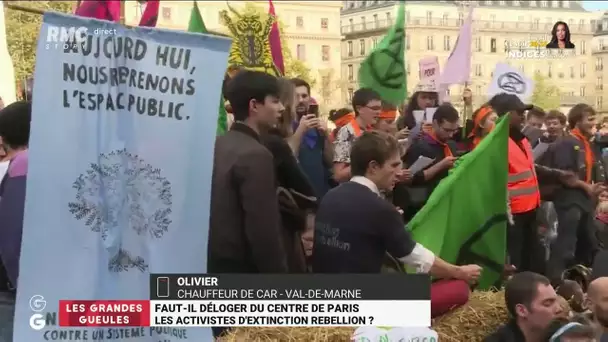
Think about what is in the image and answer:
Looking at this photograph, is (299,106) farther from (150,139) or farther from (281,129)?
(150,139)

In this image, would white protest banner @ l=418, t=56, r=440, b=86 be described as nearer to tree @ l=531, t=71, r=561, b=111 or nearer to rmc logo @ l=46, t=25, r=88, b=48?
rmc logo @ l=46, t=25, r=88, b=48

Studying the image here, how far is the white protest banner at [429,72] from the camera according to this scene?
1228 cm

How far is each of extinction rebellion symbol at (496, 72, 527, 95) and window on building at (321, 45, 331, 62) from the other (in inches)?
3426

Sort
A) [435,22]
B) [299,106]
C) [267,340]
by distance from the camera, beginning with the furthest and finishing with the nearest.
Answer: [435,22] < [299,106] < [267,340]

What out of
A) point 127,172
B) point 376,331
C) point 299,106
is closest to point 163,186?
point 127,172

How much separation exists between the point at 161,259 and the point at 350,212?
95cm

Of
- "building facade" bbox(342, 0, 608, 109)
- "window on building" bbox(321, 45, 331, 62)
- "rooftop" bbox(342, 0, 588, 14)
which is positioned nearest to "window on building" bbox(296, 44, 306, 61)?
"window on building" bbox(321, 45, 331, 62)

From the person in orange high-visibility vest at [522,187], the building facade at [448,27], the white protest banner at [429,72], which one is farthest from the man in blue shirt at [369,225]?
the building facade at [448,27]

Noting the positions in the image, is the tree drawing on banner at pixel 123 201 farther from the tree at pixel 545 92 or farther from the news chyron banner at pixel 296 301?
the tree at pixel 545 92

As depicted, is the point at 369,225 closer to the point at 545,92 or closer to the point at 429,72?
the point at 429,72

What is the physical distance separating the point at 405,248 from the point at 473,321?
2.45ft

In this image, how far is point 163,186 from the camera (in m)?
4.57

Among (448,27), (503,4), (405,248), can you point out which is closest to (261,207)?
(405,248)

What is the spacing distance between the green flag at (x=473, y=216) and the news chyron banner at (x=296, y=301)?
139cm
